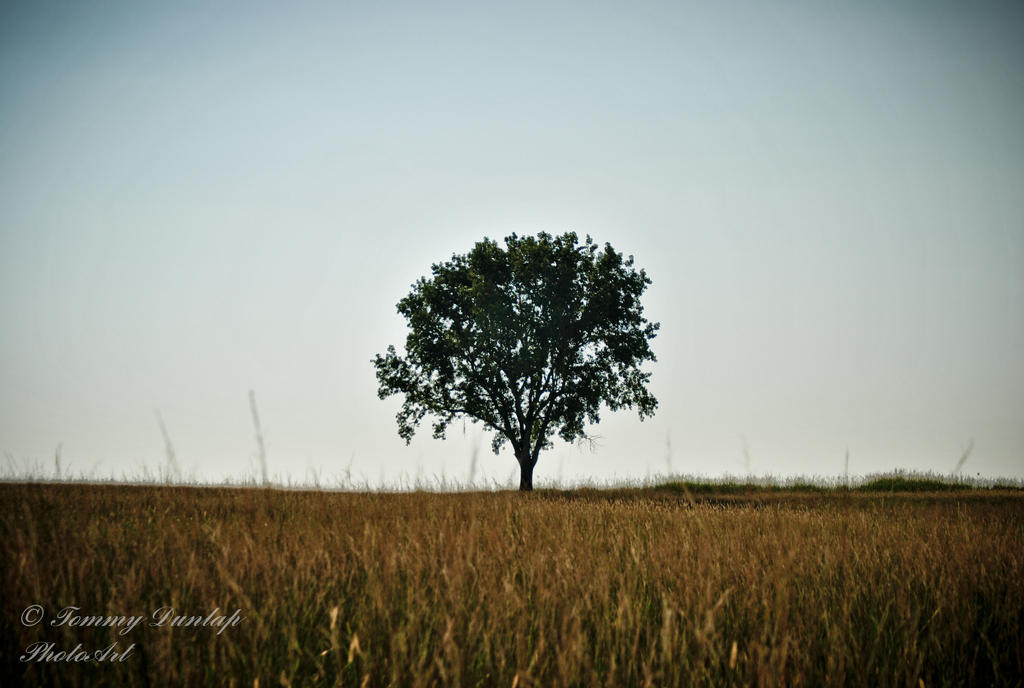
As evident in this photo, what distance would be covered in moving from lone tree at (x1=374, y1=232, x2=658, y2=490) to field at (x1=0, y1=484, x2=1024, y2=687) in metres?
20.2

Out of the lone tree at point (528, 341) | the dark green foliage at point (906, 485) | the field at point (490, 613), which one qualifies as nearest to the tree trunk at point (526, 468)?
the lone tree at point (528, 341)

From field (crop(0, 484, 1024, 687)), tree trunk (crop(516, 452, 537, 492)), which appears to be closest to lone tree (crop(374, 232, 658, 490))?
tree trunk (crop(516, 452, 537, 492))

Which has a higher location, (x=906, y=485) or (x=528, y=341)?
(x=528, y=341)

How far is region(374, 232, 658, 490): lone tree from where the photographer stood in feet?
84.4

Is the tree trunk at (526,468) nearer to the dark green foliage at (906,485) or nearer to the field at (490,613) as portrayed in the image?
the dark green foliage at (906,485)

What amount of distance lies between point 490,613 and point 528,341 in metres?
22.1

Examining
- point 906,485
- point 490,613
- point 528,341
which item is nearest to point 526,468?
point 528,341

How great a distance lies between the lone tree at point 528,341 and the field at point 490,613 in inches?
→ 795

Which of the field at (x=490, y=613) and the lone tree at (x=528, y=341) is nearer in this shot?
the field at (x=490, y=613)

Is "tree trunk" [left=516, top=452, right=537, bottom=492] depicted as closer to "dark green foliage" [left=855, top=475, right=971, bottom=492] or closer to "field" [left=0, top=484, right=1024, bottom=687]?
"dark green foliage" [left=855, top=475, right=971, bottom=492]

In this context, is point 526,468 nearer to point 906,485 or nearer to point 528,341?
point 528,341

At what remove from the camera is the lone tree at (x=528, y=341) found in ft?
84.4

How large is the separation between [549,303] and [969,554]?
20.9 metres

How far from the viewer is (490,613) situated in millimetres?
3049
